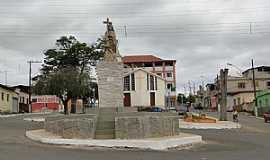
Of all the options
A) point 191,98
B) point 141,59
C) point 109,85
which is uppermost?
point 141,59

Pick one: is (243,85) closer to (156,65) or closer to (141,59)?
(156,65)

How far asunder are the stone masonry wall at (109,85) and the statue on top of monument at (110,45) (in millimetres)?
568

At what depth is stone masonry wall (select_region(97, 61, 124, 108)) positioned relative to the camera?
2573 centimetres

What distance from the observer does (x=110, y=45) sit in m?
26.8

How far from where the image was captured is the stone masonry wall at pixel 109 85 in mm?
25734

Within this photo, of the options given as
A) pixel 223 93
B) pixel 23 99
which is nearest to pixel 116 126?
pixel 223 93

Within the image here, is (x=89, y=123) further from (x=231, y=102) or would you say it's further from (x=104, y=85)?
(x=231, y=102)

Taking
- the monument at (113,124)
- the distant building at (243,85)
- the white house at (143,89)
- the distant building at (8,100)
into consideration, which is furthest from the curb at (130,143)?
the distant building at (243,85)

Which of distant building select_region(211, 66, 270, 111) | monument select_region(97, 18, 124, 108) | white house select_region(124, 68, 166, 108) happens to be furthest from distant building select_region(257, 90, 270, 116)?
monument select_region(97, 18, 124, 108)

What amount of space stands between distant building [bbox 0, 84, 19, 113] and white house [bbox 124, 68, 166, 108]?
19.3 m

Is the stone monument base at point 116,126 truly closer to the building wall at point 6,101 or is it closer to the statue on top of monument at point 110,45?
the statue on top of monument at point 110,45

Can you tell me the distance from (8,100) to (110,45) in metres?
57.1

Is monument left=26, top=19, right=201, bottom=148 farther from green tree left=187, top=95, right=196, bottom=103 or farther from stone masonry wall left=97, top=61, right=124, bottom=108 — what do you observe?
green tree left=187, top=95, right=196, bottom=103

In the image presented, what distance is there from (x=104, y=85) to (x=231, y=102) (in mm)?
87900
